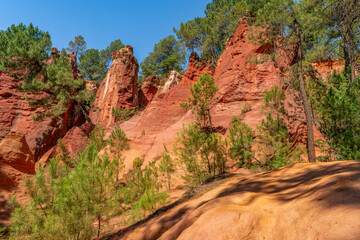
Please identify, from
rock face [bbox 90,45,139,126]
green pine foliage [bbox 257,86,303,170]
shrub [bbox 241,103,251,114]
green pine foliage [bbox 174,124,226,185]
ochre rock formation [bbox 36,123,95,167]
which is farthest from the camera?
rock face [bbox 90,45,139,126]

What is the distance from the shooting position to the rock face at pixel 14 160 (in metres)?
8.10

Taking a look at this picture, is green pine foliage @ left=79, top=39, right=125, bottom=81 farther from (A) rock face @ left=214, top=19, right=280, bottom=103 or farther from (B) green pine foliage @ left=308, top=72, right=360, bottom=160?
(B) green pine foliage @ left=308, top=72, right=360, bottom=160

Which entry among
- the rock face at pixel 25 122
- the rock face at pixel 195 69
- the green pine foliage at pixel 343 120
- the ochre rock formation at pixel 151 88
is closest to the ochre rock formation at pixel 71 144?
the rock face at pixel 25 122

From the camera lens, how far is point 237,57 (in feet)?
60.7

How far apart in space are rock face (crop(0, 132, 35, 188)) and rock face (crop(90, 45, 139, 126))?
1661 cm

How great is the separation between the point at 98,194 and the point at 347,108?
28.6 feet

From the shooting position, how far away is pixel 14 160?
8594 millimetres

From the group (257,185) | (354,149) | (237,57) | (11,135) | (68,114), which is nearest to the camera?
(257,185)

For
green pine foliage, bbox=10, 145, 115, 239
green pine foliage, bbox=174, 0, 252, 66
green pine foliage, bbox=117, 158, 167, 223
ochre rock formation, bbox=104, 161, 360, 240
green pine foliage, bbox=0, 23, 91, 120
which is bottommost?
green pine foliage, bbox=117, 158, 167, 223

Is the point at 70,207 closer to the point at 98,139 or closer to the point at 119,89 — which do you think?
the point at 98,139

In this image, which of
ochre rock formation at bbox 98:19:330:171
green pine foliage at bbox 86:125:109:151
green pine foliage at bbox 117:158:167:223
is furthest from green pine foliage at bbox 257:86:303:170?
green pine foliage at bbox 86:125:109:151

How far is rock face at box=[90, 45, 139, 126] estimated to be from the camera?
2725 centimetres

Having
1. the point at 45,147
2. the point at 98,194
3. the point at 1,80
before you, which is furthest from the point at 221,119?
the point at 1,80

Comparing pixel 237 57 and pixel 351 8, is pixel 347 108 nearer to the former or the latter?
pixel 351 8
